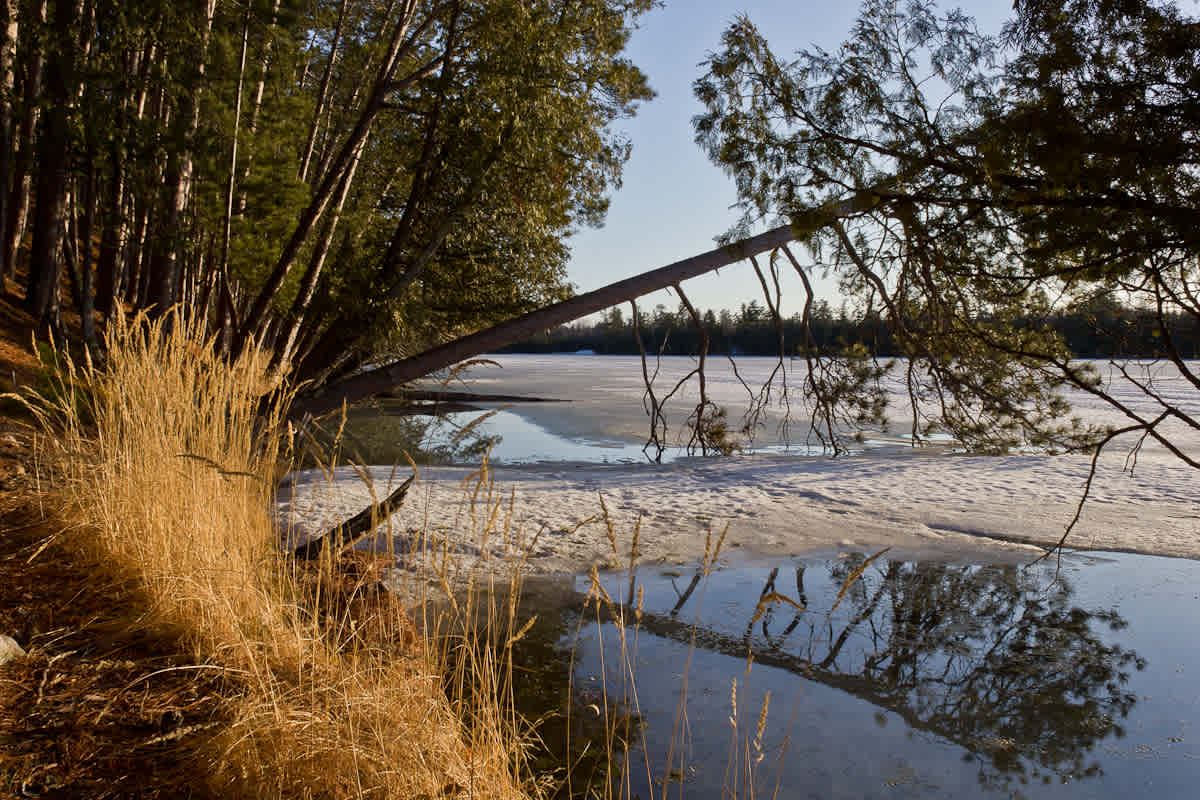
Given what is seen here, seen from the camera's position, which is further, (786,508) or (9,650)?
(786,508)

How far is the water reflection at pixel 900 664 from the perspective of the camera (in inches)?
91.0

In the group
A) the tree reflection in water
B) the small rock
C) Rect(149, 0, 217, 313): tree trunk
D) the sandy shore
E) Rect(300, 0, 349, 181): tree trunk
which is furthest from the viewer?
Rect(300, 0, 349, 181): tree trunk

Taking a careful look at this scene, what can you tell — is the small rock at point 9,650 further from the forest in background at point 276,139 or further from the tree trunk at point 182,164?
the tree trunk at point 182,164

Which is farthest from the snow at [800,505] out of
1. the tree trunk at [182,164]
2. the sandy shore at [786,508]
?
the tree trunk at [182,164]

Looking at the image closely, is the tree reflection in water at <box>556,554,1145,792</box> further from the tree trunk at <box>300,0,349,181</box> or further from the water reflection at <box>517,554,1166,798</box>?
the tree trunk at <box>300,0,349,181</box>

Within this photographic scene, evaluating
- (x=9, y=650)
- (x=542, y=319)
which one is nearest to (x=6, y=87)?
(x=542, y=319)

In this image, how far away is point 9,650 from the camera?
208cm

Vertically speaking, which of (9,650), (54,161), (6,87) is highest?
(6,87)

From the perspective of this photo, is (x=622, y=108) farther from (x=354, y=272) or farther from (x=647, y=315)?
(x=647, y=315)

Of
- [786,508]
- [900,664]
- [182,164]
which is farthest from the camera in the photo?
[182,164]

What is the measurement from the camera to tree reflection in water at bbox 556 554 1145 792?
8.09ft

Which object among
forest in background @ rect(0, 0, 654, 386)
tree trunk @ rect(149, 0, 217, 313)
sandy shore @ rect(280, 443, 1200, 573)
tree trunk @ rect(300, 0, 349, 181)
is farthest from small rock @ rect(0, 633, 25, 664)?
tree trunk @ rect(300, 0, 349, 181)

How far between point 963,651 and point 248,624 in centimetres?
284

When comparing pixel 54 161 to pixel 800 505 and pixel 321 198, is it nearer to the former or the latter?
pixel 321 198
